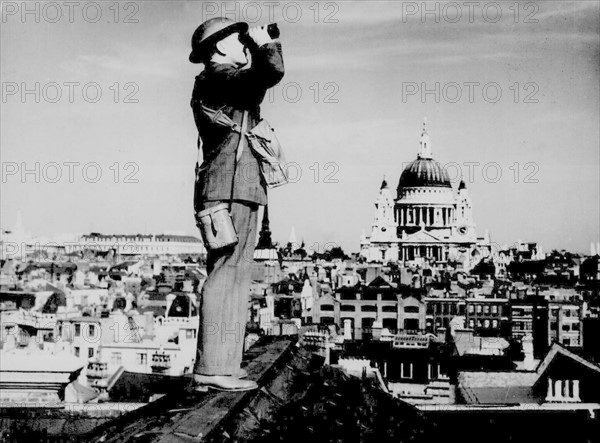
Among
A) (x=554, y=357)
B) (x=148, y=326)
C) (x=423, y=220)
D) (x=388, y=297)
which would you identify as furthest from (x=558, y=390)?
(x=423, y=220)

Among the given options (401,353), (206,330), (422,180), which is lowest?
(401,353)

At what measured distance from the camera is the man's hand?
3.81 metres

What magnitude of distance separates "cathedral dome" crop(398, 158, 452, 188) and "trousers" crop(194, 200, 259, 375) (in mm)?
97692

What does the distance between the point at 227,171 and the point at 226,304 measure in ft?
1.95

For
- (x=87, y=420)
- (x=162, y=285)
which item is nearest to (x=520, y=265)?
(x=162, y=285)

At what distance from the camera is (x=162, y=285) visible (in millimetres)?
44812

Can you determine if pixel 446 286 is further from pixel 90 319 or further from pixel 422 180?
pixel 422 180

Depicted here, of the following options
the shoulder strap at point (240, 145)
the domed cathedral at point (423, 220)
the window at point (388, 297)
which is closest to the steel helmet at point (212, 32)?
the shoulder strap at point (240, 145)

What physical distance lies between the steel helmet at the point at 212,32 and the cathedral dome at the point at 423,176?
97683 mm

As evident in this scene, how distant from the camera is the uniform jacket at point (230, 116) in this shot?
12.4ft

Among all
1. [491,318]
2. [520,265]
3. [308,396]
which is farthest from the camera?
[520,265]

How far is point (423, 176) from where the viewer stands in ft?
331

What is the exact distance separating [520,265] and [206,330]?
81079 millimetres

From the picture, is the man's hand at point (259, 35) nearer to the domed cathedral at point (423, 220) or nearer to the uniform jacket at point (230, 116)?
the uniform jacket at point (230, 116)
